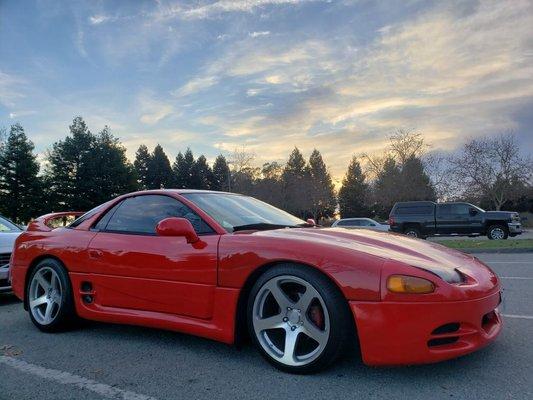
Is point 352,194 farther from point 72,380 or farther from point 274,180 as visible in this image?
point 72,380

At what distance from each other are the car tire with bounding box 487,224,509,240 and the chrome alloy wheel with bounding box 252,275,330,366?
1946cm

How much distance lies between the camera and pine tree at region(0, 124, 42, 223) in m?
43.9

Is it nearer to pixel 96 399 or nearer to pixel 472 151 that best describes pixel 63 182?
pixel 472 151

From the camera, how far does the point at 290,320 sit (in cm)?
303

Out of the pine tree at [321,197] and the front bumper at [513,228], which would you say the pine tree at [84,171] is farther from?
the front bumper at [513,228]

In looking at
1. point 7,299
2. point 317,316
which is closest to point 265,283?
point 317,316

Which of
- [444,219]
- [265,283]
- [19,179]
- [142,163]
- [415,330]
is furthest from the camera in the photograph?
[142,163]

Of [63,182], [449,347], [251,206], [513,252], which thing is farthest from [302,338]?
[63,182]

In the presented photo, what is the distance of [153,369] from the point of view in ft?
10.3

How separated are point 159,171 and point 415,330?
254ft

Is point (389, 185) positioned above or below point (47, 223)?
above

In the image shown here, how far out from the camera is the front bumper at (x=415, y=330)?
8.64 feet

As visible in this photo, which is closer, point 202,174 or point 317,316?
point 317,316

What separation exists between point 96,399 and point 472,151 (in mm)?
46500
